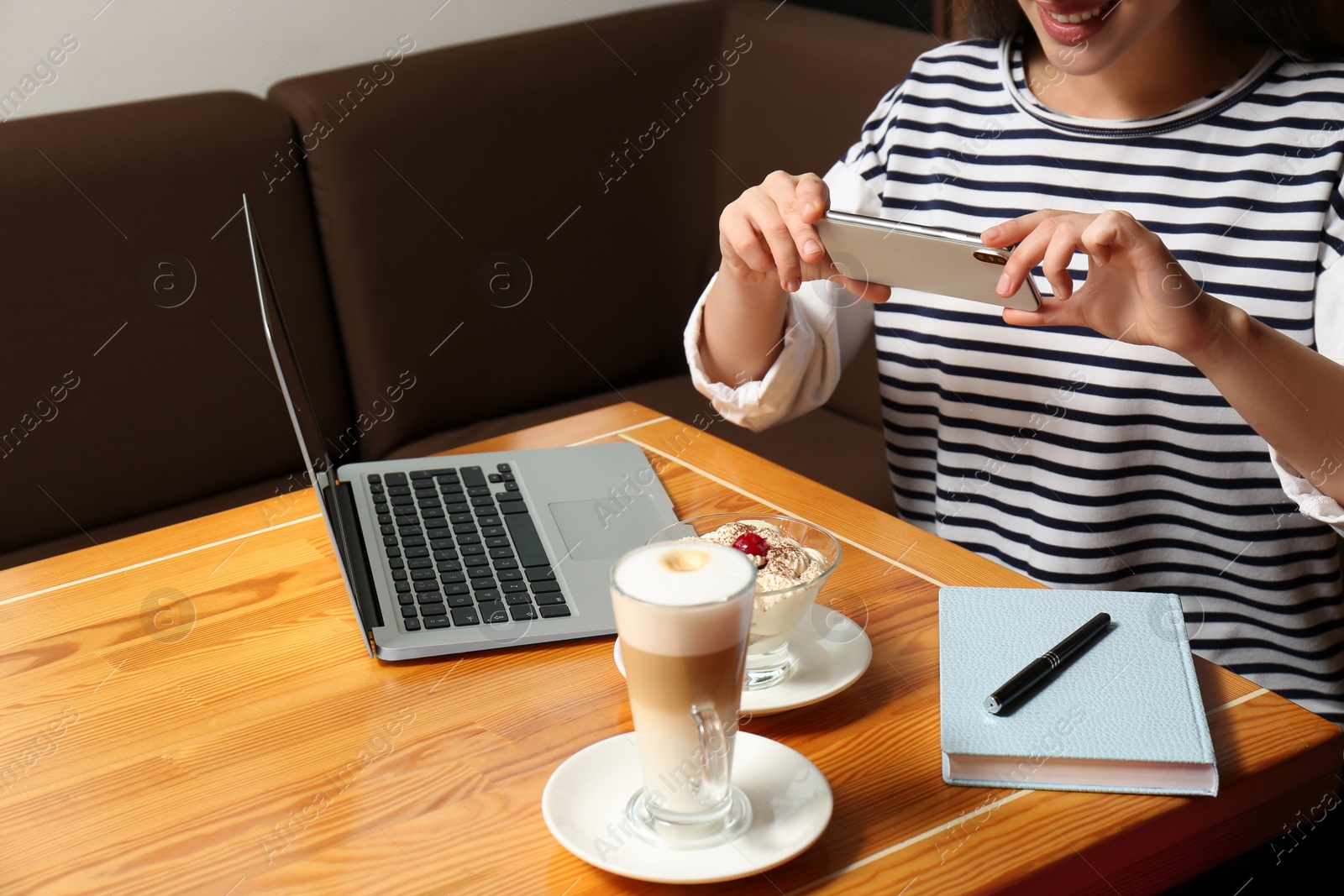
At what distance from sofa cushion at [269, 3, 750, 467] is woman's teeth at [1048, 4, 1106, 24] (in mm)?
1068

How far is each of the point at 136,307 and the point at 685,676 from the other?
1.32 metres

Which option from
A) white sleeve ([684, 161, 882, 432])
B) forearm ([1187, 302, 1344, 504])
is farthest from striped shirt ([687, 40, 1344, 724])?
forearm ([1187, 302, 1344, 504])

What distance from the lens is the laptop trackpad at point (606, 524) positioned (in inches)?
36.7

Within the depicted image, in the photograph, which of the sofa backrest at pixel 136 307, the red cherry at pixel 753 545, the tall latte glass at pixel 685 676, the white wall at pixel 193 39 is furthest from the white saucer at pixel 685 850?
the white wall at pixel 193 39

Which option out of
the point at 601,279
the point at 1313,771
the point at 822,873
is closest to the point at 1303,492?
the point at 1313,771

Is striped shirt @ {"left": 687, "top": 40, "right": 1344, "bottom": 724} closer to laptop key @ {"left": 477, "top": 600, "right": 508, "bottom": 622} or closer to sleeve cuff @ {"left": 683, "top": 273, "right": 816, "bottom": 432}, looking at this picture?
sleeve cuff @ {"left": 683, "top": 273, "right": 816, "bottom": 432}

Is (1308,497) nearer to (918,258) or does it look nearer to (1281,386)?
(1281,386)

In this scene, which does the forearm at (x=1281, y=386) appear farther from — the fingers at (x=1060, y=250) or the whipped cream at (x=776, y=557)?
the whipped cream at (x=776, y=557)

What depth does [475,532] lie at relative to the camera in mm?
957

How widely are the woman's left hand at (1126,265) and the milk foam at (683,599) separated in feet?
1.27

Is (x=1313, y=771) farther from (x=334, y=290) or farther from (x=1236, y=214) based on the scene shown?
(x=334, y=290)

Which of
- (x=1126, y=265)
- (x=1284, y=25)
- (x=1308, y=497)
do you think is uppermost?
(x=1284, y=25)

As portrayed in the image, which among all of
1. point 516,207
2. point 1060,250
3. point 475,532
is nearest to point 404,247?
point 516,207

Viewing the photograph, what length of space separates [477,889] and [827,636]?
0.30 m
